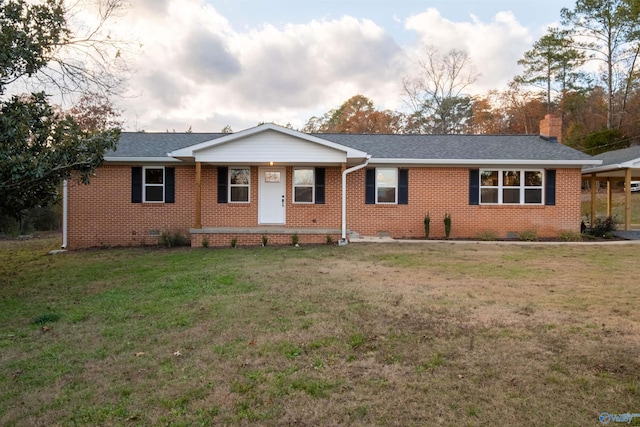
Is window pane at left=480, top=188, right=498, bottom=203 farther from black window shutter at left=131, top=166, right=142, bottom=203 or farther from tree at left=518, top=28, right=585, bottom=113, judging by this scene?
tree at left=518, top=28, right=585, bottom=113

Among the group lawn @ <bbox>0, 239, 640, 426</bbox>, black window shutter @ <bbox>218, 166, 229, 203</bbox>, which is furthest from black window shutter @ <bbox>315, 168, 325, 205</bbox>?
lawn @ <bbox>0, 239, 640, 426</bbox>

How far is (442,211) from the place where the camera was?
46.1ft

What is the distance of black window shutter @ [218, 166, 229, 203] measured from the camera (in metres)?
13.8

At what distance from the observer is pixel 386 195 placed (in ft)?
46.2

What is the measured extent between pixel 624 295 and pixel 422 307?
10.1 ft

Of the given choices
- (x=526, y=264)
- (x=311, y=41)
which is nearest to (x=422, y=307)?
(x=526, y=264)

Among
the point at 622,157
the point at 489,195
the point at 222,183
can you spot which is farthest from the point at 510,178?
the point at 222,183

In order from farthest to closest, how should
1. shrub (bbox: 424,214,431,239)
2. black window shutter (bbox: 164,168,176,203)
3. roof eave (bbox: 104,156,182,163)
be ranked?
black window shutter (bbox: 164,168,176,203)
shrub (bbox: 424,214,431,239)
roof eave (bbox: 104,156,182,163)

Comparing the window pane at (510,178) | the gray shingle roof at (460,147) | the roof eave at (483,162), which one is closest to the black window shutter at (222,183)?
the gray shingle roof at (460,147)

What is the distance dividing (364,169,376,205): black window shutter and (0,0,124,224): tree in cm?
798

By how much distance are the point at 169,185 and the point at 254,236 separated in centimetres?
358

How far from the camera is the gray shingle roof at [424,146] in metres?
13.8

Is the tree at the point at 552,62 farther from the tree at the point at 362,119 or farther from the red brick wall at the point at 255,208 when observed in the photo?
the red brick wall at the point at 255,208

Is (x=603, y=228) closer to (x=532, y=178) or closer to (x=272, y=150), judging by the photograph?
(x=532, y=178)
